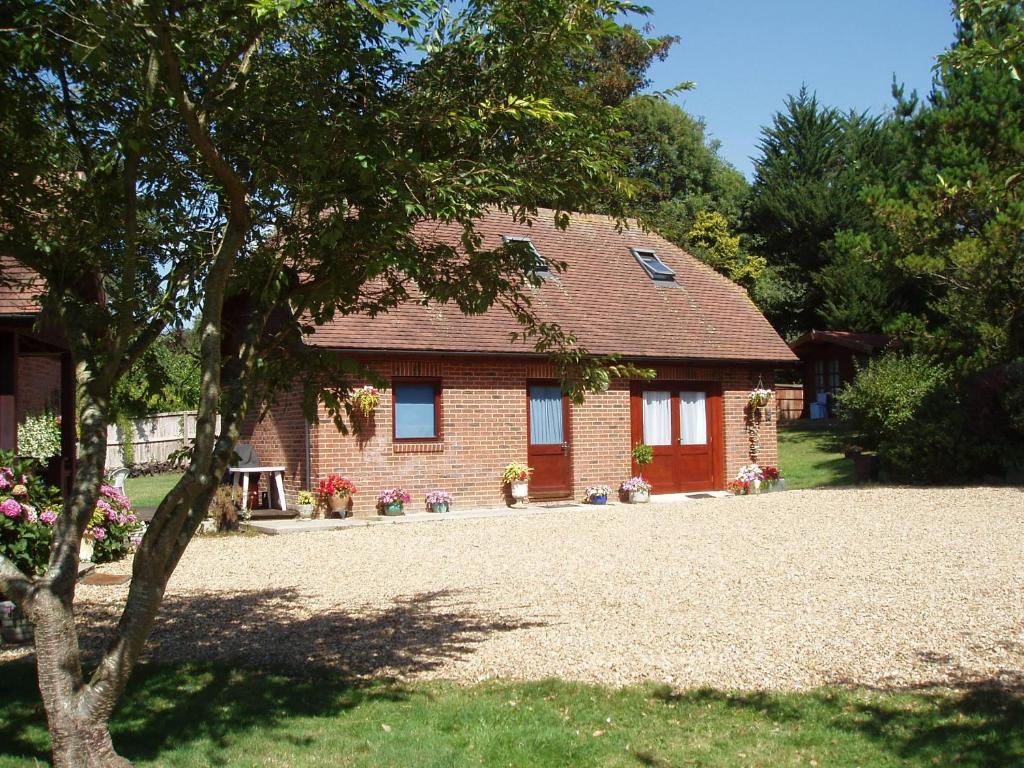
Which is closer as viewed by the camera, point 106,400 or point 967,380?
point 106,400

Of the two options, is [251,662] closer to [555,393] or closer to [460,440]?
[460,440]

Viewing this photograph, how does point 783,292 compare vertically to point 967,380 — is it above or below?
above

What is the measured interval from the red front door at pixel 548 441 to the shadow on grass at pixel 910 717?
38.8ft

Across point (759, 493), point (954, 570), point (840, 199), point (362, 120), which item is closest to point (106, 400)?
point (362, 120)

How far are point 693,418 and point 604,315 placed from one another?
2.75 meters

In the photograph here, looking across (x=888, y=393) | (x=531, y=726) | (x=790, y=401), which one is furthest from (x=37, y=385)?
(x=790, y=401)

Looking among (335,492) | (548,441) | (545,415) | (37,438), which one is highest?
(545,415)

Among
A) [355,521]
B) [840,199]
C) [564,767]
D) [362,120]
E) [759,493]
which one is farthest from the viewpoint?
[840,199]

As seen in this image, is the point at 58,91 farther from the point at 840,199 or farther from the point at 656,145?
the point at 656,145

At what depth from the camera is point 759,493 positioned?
1870 centimetres

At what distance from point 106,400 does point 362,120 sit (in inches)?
73.7

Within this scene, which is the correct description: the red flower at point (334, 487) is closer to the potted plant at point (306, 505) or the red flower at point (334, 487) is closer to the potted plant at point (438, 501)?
the potted plant at point (306, 505)

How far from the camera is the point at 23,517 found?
9094mm

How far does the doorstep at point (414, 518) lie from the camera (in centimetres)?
1433
